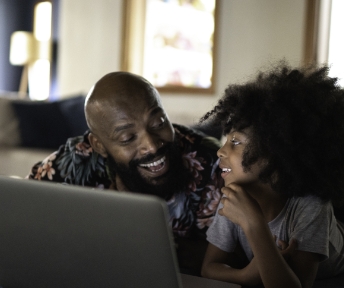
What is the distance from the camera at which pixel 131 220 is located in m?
0.66

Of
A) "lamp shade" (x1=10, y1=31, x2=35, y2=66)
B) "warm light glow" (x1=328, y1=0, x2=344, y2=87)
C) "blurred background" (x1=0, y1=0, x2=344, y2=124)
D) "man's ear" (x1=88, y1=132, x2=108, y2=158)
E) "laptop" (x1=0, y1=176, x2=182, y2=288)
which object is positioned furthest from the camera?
"lamp shade" (x1=10, y1=31, x2=35, y2=66)

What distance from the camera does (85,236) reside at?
709 mm

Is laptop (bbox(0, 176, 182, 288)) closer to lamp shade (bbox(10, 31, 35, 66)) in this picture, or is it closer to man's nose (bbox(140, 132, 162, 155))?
man's nose (bbox(140, 132, 162, 155))

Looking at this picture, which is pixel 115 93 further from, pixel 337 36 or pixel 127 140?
pixel 337 36

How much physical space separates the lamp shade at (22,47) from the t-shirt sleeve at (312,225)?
5.60 metres

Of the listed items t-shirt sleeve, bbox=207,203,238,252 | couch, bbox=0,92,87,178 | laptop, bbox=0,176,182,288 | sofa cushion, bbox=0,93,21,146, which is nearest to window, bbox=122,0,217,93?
couch, bbox=0,92,87,178

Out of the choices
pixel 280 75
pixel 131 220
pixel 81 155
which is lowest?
pixel 81 155

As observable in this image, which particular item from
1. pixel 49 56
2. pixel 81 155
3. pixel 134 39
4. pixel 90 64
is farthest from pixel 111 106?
pixel 49 56

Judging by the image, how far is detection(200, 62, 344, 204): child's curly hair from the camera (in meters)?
1.10

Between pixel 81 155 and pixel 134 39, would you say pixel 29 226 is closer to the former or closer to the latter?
pixel 81 155

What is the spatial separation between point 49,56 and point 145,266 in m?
6.08

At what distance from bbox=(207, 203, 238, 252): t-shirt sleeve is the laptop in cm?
53

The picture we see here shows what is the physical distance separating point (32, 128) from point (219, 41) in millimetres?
1843

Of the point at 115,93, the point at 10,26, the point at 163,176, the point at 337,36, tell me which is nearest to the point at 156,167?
the point at 163,176
